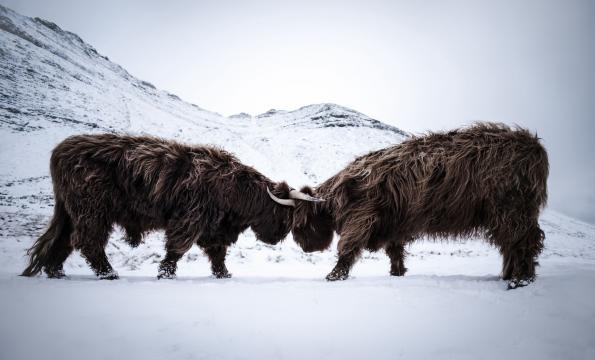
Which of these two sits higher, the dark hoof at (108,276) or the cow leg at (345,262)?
the cow leg at (345,262)

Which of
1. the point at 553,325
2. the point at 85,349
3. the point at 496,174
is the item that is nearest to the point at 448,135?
the point at 496,174

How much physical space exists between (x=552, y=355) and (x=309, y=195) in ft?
11.1

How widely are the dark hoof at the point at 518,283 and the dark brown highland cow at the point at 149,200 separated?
8.66 feet

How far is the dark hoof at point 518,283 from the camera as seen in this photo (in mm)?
3031

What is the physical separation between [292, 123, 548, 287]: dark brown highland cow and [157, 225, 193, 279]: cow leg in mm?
2004

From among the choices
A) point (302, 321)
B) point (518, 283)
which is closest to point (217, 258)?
point (302, 321)

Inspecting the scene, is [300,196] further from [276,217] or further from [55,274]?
[55,274]

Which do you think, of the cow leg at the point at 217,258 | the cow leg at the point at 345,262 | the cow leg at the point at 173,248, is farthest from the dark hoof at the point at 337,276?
the cow leg at the point at 173,248

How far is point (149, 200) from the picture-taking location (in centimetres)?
432

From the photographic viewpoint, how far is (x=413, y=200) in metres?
3.73

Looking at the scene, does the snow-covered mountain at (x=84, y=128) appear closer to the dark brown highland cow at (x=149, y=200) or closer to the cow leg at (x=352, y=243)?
the dark brown highland cow at (x=149, y=200)

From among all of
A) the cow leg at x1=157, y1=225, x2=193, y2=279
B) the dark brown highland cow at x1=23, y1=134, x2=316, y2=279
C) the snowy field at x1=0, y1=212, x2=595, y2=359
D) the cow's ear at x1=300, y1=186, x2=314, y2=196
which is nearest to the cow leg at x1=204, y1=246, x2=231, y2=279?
the dark brown highland cow at x1=23, y1=134, x2=316, y2=279

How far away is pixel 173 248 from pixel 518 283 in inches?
159

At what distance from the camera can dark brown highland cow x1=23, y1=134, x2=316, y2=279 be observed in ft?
13.1
